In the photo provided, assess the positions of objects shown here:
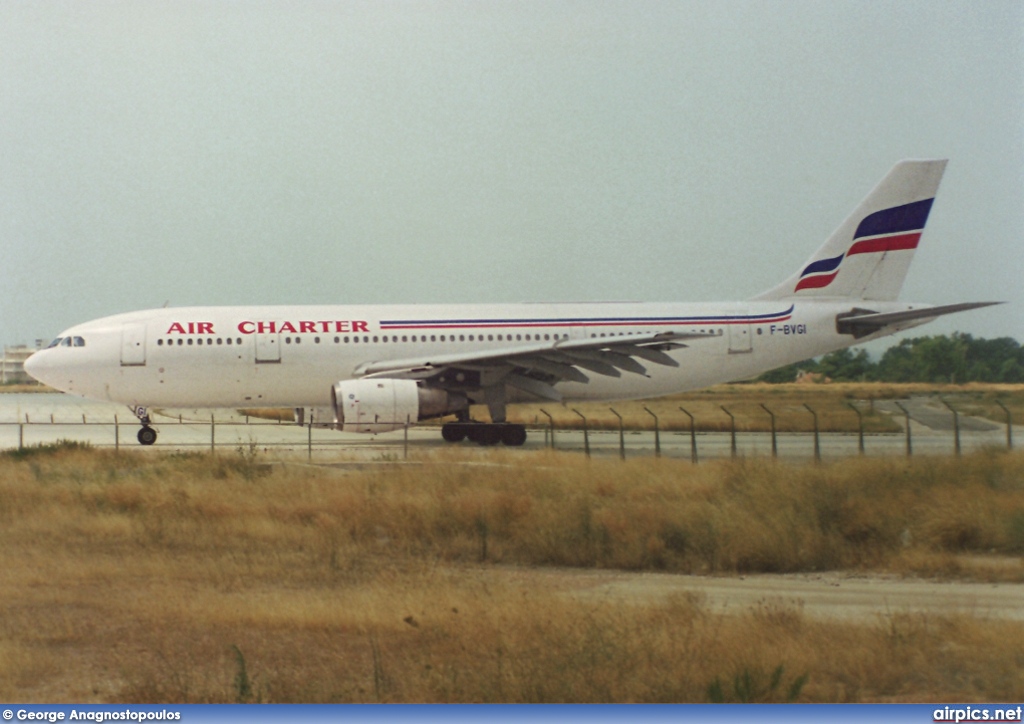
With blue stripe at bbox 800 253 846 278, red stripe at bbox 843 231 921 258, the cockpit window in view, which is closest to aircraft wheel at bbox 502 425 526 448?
blue stripe at bbox 800 253 846 278

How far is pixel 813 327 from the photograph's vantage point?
2852 cm

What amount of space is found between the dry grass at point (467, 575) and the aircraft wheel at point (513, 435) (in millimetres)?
4993

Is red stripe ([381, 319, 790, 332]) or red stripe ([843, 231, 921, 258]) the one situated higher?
red stripe ([843, 231, 921, 258])

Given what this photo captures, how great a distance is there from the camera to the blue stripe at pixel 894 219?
29.2 meters

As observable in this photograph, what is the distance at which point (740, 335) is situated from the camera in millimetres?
28109

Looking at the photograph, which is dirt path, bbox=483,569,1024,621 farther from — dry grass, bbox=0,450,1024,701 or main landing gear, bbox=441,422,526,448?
main landing gear, bbox=441,422,526,448

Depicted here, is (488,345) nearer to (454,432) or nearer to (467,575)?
(454,432)

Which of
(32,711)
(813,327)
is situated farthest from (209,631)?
(813,327)

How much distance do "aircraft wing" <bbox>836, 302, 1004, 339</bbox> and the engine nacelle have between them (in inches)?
471

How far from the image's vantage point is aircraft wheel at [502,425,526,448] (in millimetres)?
25609

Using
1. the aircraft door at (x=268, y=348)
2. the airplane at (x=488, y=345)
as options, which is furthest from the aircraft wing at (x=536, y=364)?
the aircraft door at (x=268, y=348)

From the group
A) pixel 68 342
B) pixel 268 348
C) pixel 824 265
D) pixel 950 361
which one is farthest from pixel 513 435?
pixel 950 361

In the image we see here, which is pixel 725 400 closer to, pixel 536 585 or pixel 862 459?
pixel 862 459

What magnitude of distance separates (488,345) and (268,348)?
17.9ft
